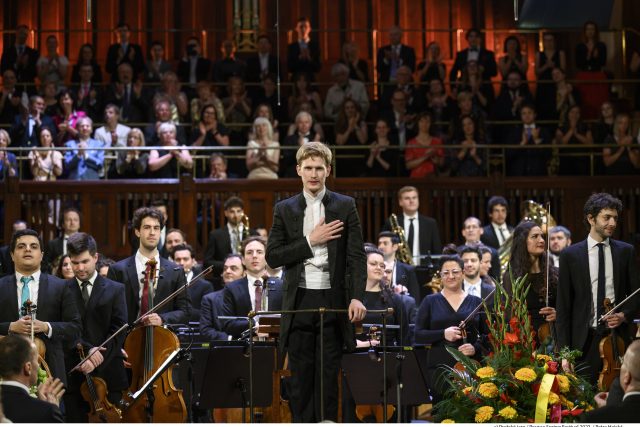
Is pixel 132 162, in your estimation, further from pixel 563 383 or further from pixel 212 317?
pixel 563 383

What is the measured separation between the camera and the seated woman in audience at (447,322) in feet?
24.7

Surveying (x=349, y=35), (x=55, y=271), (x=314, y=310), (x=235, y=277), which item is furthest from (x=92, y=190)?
(x=314, y=310)

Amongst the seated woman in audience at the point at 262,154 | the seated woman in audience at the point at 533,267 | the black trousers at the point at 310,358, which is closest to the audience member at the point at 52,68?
the seated woman in audience at the point at 262,154

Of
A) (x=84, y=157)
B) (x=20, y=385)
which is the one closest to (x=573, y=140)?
(x=84, y=157)

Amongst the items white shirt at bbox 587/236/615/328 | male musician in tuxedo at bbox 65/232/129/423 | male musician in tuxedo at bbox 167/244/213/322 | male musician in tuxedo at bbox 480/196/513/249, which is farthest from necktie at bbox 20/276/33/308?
male musician in tuxedo at bbox 480/196/513/249

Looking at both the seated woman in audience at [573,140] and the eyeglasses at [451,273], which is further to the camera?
the seated woman in audience at [573,140]

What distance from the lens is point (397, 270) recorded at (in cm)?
890

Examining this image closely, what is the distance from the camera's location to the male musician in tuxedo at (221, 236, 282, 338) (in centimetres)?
755

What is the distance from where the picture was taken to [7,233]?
11031mm

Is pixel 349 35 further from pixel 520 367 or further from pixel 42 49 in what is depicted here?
pixel 520 367

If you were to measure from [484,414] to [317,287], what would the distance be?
102 cm

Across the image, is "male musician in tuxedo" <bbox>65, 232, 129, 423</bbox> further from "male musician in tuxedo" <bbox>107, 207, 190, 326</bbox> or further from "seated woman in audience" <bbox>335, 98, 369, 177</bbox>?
"seated woman in audience" <bbox>335, 98, 369, 177</bbox>

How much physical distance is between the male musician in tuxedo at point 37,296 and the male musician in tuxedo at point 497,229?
4.66 meters

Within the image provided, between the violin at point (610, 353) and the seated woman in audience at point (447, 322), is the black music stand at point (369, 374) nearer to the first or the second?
the seated woman in audience at point (447, 322)
